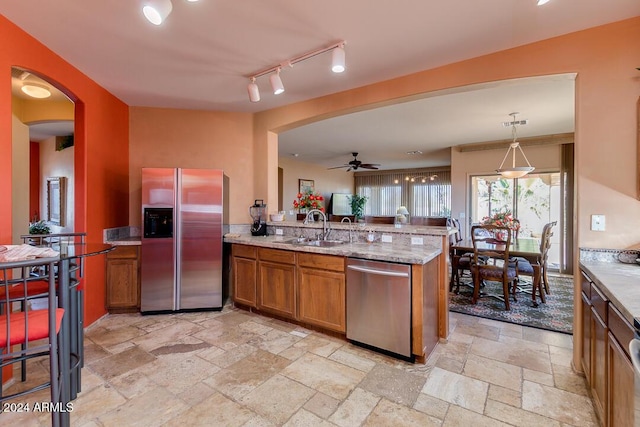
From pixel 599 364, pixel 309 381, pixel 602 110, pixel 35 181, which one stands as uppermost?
pixel 602 110

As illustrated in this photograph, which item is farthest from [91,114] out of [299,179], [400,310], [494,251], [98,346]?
[299,179]

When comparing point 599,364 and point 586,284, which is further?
point 586,284

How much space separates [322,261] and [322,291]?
30 centimetres

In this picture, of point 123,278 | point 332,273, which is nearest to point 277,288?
point 332,273

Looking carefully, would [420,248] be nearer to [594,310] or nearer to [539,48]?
[594,310]

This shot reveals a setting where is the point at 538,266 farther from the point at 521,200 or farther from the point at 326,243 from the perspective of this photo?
the point at 521,200

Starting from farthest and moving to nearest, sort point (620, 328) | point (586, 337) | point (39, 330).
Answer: point (586, 337) → point (39, 330) → point (620, 328)

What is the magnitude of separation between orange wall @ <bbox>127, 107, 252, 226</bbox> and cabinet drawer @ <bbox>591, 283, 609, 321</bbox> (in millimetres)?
3634

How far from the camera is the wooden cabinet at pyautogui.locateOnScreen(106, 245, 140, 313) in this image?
3.38 metres

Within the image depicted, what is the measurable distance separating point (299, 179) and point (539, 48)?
6.40 meters

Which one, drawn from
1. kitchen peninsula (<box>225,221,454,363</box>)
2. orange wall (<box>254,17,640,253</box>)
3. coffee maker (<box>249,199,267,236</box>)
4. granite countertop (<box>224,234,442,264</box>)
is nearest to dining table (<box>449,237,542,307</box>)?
kitchen peninsula (<box>225,221,454,363</box>)

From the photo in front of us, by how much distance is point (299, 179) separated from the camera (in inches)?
325

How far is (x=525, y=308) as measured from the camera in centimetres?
361

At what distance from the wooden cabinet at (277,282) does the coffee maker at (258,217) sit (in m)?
0.66
